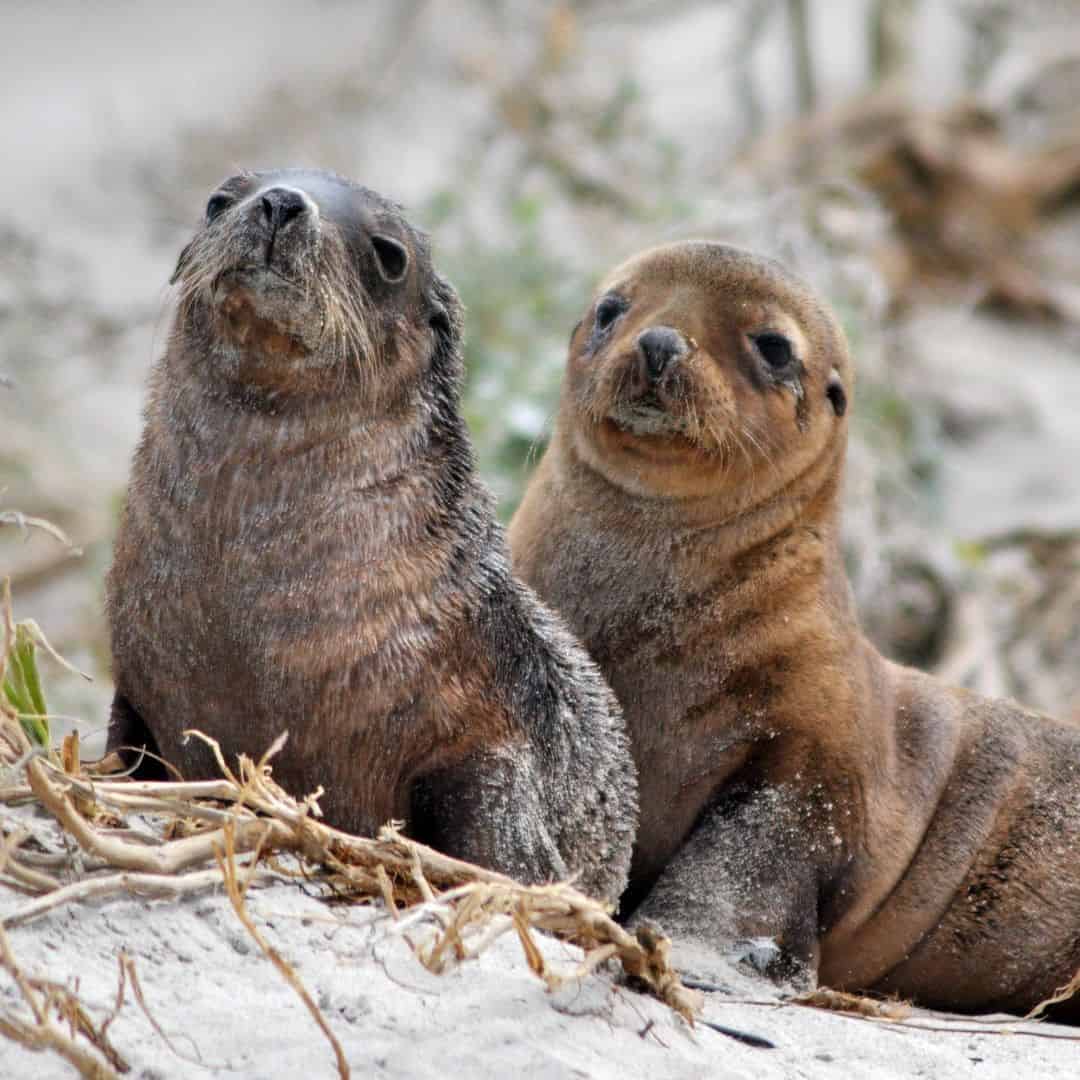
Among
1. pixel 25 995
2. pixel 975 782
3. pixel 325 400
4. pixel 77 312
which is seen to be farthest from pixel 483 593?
pixel 77 312

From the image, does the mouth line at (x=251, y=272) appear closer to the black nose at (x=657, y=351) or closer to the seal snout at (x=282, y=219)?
the seal snout at (x=282, y=219)

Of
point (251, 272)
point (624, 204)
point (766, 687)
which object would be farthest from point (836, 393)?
point (624, 204)

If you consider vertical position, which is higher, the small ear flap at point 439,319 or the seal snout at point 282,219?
the seal snout at point 282,219

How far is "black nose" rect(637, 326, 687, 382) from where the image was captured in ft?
15.7

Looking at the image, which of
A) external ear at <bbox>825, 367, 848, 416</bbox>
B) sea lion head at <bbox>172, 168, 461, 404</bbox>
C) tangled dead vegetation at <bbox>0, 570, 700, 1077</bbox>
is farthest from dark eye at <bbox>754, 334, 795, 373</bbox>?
tangled dead vegetation at <bbox>0, 570, 700, 1077</bbox>

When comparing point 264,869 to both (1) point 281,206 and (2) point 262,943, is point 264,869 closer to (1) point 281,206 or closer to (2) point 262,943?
(2) point 262,943

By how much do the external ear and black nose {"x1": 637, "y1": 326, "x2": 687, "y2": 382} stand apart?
0.73m

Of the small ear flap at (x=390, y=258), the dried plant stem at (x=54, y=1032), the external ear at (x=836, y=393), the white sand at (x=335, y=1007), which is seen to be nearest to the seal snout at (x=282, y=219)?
the small ear flap at (x=390, y=258)

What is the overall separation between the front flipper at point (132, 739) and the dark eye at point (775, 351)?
204cm

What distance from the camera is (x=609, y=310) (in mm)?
5312

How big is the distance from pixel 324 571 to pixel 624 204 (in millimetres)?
9290

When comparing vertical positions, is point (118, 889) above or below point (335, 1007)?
above

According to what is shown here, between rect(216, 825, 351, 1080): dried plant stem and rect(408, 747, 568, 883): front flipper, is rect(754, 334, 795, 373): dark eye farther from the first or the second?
rect(216, 825, 351, 1080): dried plant stem

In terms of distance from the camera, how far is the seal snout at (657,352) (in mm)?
4773
